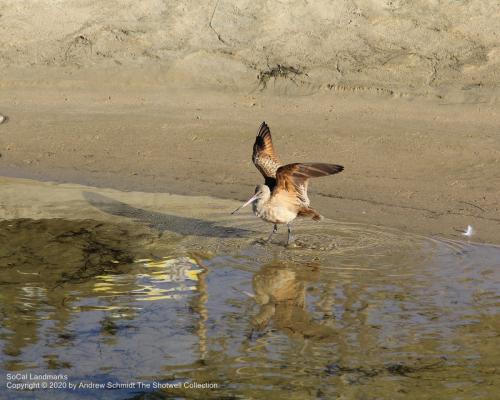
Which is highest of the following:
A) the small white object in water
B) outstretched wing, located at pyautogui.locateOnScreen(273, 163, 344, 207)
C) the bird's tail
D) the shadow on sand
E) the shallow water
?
outstretched wing, located at pyautogui.locateOnScreen(273, 163, 344, 207)

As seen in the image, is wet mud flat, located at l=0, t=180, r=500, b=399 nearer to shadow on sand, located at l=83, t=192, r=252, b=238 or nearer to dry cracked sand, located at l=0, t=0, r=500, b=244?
shadow on sand, located at l=83, t=192, r=252, b=238

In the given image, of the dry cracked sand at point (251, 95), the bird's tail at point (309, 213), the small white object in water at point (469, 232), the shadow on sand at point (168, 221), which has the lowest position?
the shadow on sand at point (168, 221)

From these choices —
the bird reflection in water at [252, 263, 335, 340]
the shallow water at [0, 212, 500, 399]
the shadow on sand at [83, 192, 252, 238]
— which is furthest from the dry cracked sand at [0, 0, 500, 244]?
the bird reflection in water at [252, 263, 335, 340]

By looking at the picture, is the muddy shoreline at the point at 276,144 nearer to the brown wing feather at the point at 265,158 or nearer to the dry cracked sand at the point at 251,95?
the dry cracked sand at the point at 251,95

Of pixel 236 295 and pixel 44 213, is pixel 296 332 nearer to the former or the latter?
pixel 236 295

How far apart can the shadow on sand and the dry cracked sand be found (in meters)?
0.69

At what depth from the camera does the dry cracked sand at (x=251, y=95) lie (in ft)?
35.8

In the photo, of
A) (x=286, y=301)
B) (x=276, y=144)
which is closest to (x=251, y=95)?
(x=276, y=144)

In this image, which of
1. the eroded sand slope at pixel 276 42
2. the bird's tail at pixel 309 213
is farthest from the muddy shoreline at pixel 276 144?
the bird's tail at pixel 309 213

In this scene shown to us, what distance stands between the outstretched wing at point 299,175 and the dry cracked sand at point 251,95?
1.05 m

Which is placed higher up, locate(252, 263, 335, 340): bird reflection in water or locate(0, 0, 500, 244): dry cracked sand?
locate(0, 0, 500, 244): dry cracked sand

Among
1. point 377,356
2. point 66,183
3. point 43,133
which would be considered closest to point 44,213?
point 66,183

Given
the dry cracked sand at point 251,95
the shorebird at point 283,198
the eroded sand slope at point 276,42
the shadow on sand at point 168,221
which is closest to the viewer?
the shorebird at point 283,198

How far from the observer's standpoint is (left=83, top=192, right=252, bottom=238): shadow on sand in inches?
362
